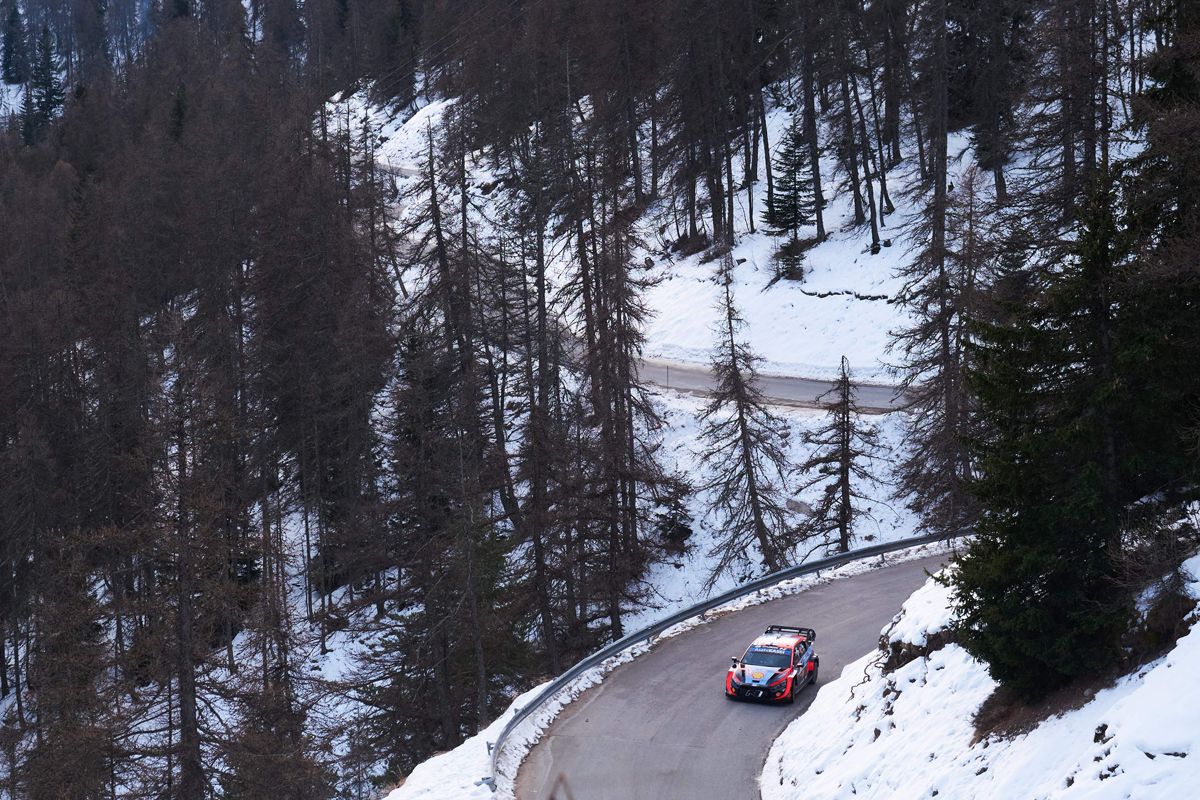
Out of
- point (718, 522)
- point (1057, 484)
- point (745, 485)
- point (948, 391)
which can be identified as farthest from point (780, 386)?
point (1057, 484)

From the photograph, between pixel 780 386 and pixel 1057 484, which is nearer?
pixel 1057 484

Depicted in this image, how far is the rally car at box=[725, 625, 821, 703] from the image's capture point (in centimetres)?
1830

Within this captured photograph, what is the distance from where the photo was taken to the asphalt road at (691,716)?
51.0 ft

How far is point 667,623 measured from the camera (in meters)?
22.2

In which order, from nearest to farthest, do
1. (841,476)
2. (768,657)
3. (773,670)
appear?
(773,670) < (768,657) < (841,476)

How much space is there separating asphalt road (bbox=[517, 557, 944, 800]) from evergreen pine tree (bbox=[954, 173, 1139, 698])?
17.8ft

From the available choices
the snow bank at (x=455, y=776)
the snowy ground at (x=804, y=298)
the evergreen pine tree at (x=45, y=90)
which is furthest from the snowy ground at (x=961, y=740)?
the evergreen pine tree at (x=45, y=90)

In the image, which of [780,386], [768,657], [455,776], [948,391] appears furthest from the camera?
[780,386]

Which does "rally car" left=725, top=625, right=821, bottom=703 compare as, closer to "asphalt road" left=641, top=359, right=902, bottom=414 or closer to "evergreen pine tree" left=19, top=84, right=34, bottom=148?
"asphalt road" left=641, top=359, right=902, bottom=414

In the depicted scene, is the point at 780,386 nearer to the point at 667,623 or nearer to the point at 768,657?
→ the point at 667,623


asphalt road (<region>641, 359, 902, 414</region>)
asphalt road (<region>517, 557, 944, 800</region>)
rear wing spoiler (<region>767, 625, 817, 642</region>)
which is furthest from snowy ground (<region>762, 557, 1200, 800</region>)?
asphalt road (<region>641, 359, 902, 414</region>)

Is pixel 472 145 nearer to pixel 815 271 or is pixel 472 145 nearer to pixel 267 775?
pixel 815 271

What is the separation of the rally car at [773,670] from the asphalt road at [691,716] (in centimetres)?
26

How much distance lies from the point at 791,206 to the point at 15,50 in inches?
5295
